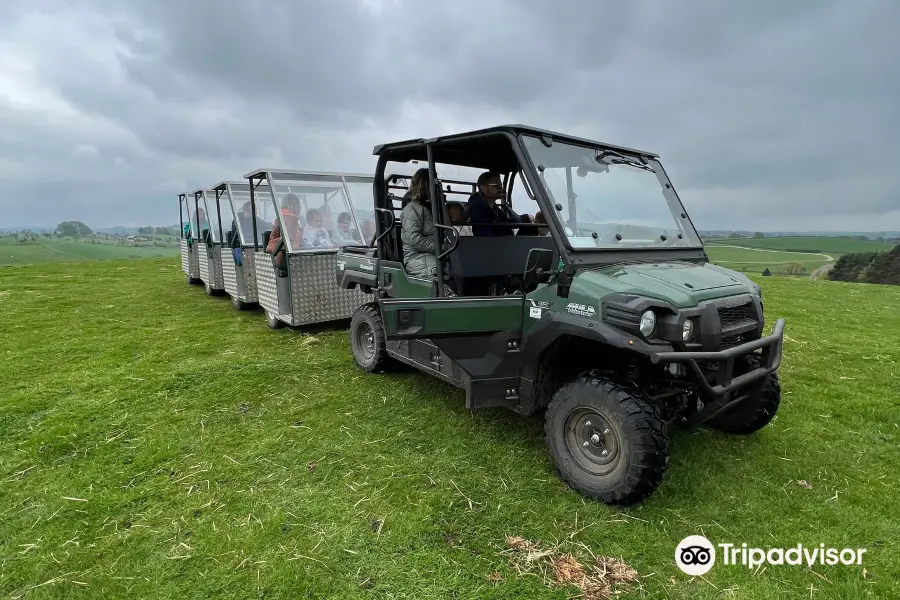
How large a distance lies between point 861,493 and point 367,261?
177 inches

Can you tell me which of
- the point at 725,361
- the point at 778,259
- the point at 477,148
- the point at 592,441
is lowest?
the point at 592,441

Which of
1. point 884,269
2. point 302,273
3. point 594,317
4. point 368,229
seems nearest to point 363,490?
point 594,317

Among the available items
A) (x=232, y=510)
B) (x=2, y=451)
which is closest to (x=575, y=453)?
(x=232, y=510)

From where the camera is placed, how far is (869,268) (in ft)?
52.5

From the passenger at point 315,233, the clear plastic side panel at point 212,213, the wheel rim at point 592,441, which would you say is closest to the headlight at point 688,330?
the wheel rim at point 592,441

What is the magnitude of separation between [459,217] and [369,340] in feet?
6.33

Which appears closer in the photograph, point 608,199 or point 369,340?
point 608,199

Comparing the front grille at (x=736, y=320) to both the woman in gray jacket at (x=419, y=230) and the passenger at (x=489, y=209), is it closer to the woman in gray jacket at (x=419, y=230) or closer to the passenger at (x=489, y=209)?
the passenger at (x=489, y=209)

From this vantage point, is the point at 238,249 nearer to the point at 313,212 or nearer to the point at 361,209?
the point at 313,212

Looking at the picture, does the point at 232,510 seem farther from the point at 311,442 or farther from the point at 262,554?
the point at 311,442

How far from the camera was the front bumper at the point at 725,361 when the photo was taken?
110 inches

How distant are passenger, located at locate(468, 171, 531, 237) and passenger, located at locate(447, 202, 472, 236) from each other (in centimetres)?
8

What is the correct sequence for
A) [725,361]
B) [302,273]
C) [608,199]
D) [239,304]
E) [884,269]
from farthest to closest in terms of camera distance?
[884,269] < [239,304] < [302,273] < [608,199] < [725,361]

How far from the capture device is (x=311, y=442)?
3.97m
